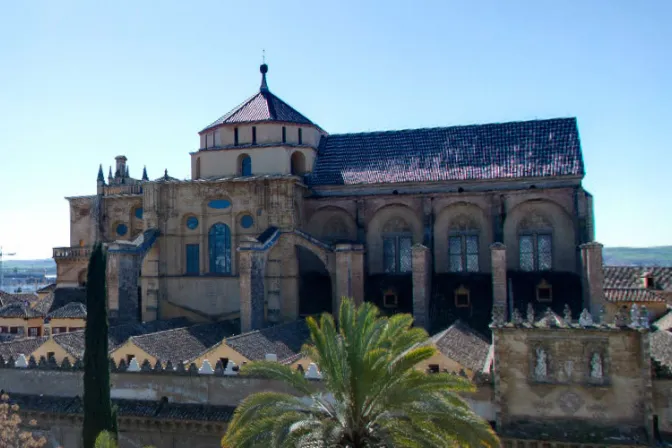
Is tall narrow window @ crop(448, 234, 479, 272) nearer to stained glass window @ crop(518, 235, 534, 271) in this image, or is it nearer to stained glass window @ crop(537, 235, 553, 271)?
stained glass window @ crop(518, 235, 534, 271)

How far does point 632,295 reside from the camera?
46.1 metres

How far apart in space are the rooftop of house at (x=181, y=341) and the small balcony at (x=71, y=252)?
14.9m

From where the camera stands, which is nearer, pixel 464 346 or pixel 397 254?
pixel 464 346

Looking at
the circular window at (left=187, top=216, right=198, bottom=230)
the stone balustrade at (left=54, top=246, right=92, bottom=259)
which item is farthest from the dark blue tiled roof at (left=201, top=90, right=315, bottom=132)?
the stone balustrade at (left=54, top=246, right=92, bottom=259)

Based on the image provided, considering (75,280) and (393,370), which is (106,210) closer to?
(75,280)

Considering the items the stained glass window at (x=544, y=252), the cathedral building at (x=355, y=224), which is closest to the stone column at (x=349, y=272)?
the cathedral building at (x=355, y=224)

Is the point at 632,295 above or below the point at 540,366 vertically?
above

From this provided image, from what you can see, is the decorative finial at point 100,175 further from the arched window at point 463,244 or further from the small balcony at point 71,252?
the arched window at point 463,244

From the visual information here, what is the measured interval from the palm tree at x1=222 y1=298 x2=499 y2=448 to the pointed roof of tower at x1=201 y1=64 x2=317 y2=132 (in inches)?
951

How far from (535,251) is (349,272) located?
987cm

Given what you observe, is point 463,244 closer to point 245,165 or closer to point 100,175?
point 245,165

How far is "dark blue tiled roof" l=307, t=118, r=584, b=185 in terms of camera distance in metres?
36.7

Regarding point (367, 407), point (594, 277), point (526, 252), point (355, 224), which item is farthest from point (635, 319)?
point (355, 224)

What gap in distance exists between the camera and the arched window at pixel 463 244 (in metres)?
36.9
